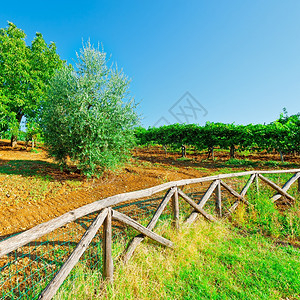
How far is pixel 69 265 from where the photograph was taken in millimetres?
2158

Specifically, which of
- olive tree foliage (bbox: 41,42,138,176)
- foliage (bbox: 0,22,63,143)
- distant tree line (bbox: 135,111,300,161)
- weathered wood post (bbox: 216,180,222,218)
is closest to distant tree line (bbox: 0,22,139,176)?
olive tree foliage (bbox: 41,42,138,176)

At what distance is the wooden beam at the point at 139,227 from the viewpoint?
2756 mm

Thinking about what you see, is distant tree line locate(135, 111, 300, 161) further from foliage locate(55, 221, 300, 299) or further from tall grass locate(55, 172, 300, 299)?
foliage locate(55, 221, 300, 299)

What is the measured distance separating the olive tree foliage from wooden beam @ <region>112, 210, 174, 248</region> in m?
4.64

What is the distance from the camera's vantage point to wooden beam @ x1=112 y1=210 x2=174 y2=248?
9.04 ft

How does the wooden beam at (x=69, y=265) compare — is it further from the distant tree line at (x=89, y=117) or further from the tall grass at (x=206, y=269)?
the distant tree line at (x=89, y=117)

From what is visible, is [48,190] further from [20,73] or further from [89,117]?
[20,73]

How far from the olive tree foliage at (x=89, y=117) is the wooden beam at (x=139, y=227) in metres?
4.64

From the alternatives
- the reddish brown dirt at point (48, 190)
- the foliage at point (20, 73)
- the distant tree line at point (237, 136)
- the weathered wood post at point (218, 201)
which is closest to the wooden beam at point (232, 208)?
the weathered wood post at point (218, 201)

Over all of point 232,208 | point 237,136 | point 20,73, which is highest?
point 20,73

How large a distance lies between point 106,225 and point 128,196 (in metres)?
0.60

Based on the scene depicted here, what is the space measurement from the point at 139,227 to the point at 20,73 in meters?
16.9

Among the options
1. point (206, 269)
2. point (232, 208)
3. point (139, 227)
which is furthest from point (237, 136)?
point (139, 227)

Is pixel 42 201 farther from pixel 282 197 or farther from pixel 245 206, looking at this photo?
pixel 282 197
